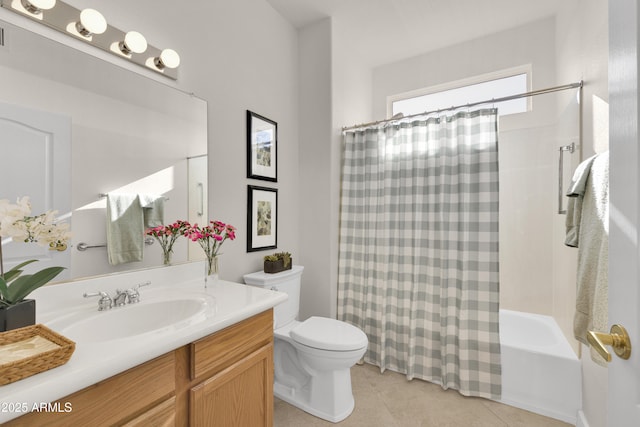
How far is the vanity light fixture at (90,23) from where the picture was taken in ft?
3.85

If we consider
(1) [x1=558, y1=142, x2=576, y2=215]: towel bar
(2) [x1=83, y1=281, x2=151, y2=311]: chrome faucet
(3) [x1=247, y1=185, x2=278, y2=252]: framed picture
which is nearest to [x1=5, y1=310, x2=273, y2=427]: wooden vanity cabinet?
(2) [x1=83, y1=281, x2=151, y2=311]: chrome faucet

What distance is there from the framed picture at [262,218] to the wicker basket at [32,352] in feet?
4.15

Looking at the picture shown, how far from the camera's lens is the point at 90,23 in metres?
1.19

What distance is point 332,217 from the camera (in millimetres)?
2383

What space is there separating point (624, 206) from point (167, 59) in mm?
1803

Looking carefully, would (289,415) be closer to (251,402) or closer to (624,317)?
(251,402)

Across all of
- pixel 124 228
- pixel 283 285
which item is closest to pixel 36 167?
pixel 124 228

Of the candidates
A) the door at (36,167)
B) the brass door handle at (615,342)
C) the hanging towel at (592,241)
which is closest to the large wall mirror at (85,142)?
the door at (36,167)

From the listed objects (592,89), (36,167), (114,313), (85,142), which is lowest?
(114,313)

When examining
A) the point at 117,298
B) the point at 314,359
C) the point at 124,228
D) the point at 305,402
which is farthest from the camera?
the point at 305,402

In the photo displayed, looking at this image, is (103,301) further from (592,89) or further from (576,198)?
(592,89)

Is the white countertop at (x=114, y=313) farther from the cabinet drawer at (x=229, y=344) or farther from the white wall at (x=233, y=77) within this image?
the white wall at (x=233, y=77)

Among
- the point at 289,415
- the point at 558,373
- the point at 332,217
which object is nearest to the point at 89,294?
the point at 289,415

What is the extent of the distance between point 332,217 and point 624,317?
189cm
